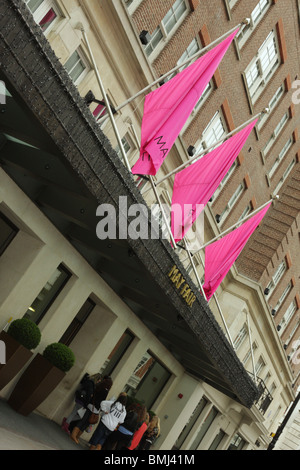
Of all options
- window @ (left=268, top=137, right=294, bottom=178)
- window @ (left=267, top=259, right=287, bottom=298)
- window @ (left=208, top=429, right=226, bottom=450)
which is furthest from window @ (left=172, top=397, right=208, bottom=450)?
window @ (left=268, top=137, right=294, bottom=178)

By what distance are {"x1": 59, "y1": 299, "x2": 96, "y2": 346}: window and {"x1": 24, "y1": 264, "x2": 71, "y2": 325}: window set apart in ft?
6.03

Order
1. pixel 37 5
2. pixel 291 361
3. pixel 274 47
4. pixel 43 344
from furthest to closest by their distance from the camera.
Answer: pixel 291 361 < pixel 274 47 < pixel 43 344 < pixel 37 5

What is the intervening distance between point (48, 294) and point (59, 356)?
2.26 metres

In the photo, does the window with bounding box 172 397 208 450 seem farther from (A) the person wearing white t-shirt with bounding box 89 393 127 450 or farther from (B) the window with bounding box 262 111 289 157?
(B) the window with bounding box 262 111 289 157

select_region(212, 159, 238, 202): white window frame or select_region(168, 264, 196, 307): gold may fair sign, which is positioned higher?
select_region(212, 159, 238, 202): white window frame

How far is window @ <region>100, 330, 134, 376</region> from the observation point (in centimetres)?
1950

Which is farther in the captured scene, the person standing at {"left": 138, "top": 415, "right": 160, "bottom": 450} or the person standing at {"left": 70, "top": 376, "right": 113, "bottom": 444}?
the person standing at {"left": 138, "top": 415, "right": 160, "bottom": 450}

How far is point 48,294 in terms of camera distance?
15789mm

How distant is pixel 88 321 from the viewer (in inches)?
718

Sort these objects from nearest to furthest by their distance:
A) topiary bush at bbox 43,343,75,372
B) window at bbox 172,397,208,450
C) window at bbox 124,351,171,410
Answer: topiary bush at bbox 43,343,75,372 → window at bbox 124,351,171,410 → window at bbox 172,397,208,450

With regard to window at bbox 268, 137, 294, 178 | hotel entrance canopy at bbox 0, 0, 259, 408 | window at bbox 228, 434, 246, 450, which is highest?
window at bbox 268, 137, 294, 178
